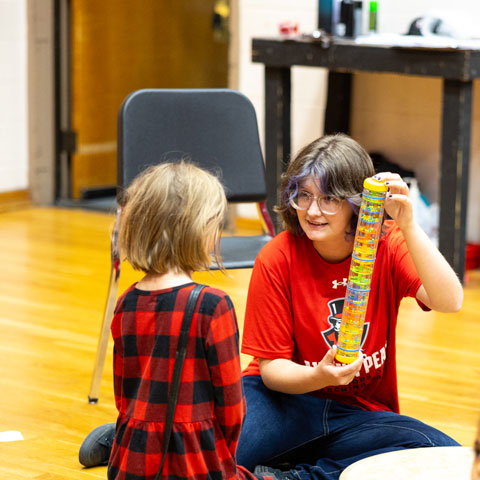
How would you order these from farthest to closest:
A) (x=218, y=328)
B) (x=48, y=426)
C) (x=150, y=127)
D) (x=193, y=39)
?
(x=193, y=39), (x=150, y=127), (x=48, y=426), (x=218, y=328)

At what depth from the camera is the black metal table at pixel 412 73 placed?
3221 millimetres

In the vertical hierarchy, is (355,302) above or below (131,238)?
below

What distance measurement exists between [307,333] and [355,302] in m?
0.25

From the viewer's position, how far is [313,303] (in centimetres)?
183

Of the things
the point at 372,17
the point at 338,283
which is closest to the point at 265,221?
the point at 338,283

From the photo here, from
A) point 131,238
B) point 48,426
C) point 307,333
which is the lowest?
point 48,426

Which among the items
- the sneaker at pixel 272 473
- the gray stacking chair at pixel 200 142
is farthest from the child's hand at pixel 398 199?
the gray stacking chair at pixel 200 142

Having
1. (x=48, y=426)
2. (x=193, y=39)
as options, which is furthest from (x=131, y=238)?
(x=193, y=39)

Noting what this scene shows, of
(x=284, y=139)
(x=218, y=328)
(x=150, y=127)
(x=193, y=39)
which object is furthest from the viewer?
(x=193, y=39)

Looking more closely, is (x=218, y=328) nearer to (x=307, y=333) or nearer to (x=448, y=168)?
(x=307, y=333)

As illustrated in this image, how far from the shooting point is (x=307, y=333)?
1.83 m

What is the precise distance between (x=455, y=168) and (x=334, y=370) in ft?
5.97

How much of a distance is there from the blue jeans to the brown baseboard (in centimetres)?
312

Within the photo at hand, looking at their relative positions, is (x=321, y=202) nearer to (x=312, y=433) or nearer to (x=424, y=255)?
(x=424, y=255)
